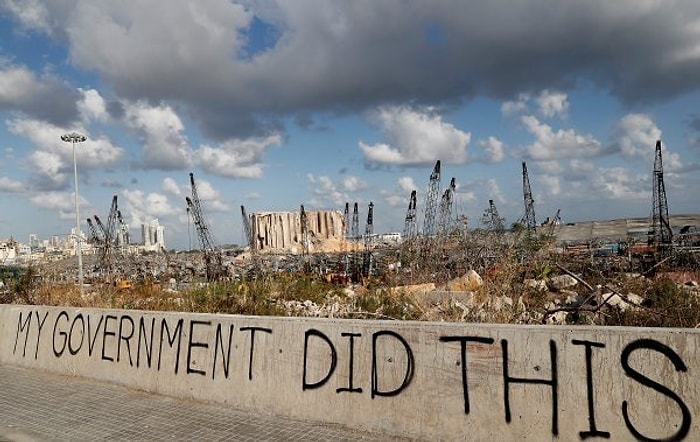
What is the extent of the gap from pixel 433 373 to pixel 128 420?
139 inches

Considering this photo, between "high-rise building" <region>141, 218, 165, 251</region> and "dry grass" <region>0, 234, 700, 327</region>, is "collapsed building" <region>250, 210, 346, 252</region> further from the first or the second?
"dry grass" <region>0, 234, 700, 327</region>

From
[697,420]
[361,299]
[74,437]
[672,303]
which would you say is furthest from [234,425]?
[672,303]

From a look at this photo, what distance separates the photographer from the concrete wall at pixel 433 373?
4.33m

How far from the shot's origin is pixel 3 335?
9773 millimetres

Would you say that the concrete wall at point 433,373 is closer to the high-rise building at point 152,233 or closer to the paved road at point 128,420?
the paved road at point 128,420

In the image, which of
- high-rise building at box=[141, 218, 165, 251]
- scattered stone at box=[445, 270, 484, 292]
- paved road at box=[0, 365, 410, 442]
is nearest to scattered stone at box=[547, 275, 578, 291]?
scattered stone at box=[445, 270, 484, 292]

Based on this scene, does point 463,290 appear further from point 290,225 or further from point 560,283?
point 290,225

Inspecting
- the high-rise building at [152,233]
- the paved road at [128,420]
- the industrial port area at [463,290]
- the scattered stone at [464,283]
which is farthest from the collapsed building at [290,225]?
the paved road at [128,420]

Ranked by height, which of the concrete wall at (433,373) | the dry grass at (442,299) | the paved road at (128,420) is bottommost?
the paved road at (128,420)

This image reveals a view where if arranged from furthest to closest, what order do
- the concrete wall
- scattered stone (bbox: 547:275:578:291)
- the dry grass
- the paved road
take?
scattered stone (bbox: 547:275:578:291)
the dry grass
the paved road
the concrete wall

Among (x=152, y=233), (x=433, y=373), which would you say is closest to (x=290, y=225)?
(x=152, y=233)

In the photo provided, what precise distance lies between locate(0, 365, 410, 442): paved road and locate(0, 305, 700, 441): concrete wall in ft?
0.56

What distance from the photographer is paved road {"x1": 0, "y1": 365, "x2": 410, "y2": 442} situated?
218 inches

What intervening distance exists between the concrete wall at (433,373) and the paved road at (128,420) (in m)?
0.17
